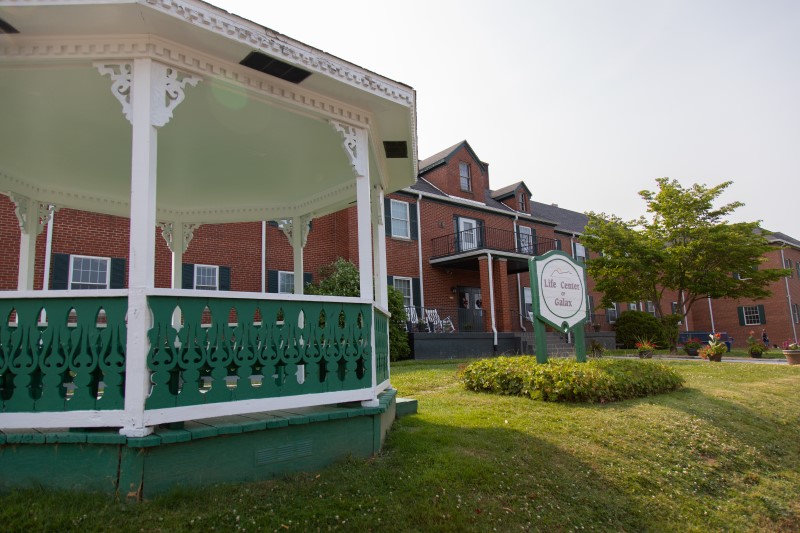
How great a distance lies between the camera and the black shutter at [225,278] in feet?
50.7

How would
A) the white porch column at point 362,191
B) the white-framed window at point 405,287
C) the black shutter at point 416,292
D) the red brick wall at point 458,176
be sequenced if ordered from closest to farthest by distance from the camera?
the white porch column at point 362,191 → the white-framed window at point 405,287 → the black shutter at point 416,292 → the red brick wall at point 458,176

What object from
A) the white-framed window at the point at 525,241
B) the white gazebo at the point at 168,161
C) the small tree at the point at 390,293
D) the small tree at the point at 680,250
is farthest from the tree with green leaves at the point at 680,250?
the white gazebo at the point at 168,161

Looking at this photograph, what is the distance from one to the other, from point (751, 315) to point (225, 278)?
117 feet

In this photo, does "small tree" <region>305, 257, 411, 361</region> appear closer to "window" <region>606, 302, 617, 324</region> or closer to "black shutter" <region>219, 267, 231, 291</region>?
"black shutter" <region>219, 267, 231, 291</region>

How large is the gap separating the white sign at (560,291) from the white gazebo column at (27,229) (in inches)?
306

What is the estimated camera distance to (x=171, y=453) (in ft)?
12.7

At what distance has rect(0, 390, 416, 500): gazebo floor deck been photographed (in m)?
3.73

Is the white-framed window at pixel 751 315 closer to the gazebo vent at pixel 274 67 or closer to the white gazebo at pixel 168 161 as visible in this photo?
the white gazebo at pixel 168 161

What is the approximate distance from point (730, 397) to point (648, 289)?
583 inches

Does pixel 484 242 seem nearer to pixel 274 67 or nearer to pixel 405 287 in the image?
pixel 405 287

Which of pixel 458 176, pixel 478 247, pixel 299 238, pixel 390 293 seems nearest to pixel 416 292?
pixel 478 247

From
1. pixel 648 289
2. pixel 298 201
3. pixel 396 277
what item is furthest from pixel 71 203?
pixel 648 289

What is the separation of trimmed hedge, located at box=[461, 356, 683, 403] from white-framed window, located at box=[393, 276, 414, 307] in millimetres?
10611

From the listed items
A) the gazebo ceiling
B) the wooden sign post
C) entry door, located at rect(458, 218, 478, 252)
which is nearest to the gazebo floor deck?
the gazebo ceiling
